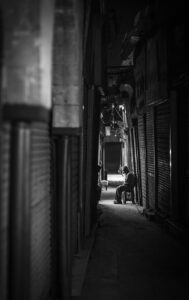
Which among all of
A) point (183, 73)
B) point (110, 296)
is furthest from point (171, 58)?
point (110, 296)

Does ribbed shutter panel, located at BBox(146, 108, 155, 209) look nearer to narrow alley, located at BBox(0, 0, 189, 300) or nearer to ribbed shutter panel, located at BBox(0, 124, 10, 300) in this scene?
narrow alley, located at BBox(0, 0, 189, 300)

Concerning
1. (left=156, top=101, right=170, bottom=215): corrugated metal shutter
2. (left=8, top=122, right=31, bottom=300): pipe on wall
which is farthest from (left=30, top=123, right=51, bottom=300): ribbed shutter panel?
(left=156, top=101, right=170, bottom=215): corrugated metal shutter

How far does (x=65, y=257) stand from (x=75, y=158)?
249 cm

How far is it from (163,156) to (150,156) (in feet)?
6.14

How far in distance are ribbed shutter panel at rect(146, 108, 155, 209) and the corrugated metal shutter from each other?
1.99 feet

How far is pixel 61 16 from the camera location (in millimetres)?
4820

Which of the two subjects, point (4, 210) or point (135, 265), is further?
point (135, 265)

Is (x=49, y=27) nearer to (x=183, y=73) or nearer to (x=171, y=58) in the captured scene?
(x=183, y=73)

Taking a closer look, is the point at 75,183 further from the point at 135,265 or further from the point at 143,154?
the point at 143,154

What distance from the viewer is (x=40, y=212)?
4.30m

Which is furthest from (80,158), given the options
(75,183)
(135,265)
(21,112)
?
(21,112)

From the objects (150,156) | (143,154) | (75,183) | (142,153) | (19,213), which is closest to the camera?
(19,213)

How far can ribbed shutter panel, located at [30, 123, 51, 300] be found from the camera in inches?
155

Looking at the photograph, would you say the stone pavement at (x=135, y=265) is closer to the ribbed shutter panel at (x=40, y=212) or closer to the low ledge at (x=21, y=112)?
the ribbed shutter panel at (x=40, y=212)
